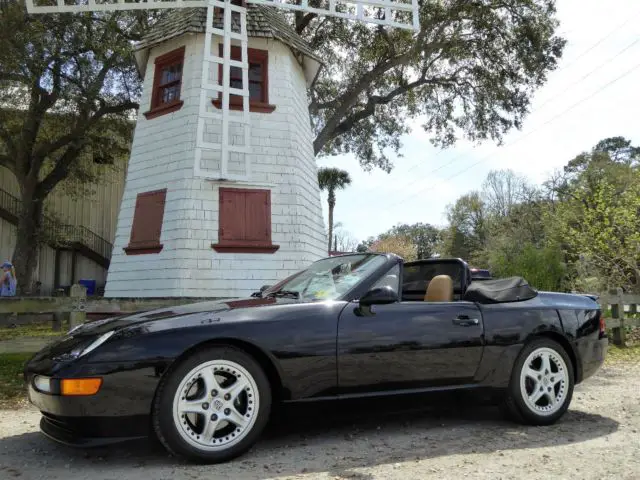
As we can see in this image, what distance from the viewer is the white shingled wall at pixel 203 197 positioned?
36.5 ft

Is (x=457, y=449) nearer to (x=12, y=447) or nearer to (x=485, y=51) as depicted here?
(x=12, y=447)

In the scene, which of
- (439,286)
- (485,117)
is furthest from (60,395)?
(485,117)

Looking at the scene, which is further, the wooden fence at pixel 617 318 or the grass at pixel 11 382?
the wooden fence at pixel 617 318

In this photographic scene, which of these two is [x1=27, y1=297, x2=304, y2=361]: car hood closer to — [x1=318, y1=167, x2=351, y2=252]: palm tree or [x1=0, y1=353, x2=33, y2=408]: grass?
[x1=0, y1=353, x2=33, y2=408]: grass

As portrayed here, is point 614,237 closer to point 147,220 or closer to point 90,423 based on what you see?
point 147,220

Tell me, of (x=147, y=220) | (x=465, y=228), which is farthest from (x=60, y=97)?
(x=465, y=228)

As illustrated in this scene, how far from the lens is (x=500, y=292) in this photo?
467 centimetres

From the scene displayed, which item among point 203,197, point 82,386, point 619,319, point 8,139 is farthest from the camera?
point 8,139

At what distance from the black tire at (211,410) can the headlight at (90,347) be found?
0.45m

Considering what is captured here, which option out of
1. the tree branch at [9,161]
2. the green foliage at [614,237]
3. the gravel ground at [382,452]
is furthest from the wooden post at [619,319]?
the tree branch at [9,161]

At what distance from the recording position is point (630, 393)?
5957 mm

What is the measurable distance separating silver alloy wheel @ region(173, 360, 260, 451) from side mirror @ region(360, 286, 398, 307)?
0.95m

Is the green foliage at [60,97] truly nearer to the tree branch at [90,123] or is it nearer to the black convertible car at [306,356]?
the tree branch at [90,123]

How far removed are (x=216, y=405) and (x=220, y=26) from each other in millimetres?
11041
